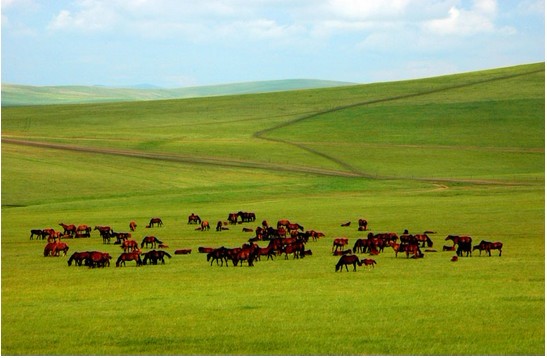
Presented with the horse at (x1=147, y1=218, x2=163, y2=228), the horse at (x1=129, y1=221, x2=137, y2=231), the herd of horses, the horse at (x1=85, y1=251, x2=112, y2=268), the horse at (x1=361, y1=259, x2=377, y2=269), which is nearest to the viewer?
the horse at (x1=361, y1=259, x2=377, y2=269)

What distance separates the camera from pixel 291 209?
157 ft

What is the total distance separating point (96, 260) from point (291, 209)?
2295cm

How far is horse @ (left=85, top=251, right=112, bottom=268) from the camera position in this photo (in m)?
25.8

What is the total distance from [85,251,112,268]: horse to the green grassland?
731 millimetres

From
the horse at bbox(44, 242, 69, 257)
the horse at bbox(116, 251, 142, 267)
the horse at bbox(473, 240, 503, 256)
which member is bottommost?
the horse at bbox(44, 242, 69, 257)

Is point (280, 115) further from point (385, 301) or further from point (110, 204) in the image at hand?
point (385, 301)

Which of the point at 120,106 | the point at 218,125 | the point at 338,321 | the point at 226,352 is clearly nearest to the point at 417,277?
the point at 338,321

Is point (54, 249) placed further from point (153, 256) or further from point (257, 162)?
point (257, 162)

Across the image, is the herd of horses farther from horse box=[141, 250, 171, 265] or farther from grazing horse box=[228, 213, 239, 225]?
grazing horse box=[228, 213, 239, 225]

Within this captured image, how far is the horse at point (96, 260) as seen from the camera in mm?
25781

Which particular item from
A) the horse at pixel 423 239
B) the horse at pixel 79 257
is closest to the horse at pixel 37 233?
the horse at pixel 79 257

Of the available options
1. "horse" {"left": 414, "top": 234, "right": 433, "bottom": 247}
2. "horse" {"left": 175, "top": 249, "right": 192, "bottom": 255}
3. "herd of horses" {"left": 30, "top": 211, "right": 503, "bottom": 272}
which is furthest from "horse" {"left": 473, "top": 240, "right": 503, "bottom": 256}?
"horse" {"left": 175, "top": 249, "right": 192, "bottom": 255}

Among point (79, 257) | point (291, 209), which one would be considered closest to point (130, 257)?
point (79, 257)

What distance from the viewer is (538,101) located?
104 meters
